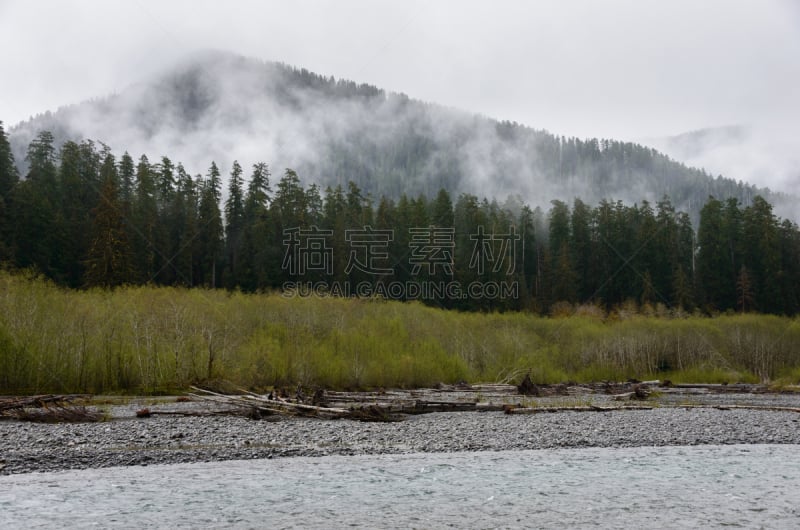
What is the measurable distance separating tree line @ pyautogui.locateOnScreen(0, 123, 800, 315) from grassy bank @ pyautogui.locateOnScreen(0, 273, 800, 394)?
1927 centimetres

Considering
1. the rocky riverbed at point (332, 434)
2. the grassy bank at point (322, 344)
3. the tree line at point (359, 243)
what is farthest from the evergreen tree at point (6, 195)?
the rocky riverbed at point (332, 434)

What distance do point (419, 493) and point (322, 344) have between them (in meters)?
19.2

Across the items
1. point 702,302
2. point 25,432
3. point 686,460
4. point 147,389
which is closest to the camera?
point 686,460

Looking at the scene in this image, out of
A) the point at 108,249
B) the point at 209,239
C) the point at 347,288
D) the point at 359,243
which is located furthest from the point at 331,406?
the point at 209,239

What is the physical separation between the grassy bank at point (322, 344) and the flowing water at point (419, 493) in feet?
39.4

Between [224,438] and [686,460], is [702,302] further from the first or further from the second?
[224,438]

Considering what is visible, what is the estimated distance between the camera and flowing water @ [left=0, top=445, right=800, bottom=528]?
24.7ft

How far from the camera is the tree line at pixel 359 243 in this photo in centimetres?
5034

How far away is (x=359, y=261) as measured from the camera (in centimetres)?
6075

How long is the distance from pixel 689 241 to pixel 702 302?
12.7m

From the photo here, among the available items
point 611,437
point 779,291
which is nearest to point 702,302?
point 779,291

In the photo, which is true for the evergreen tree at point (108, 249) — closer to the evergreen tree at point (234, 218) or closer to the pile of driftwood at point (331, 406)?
the evergreen tree at point (234, 218)

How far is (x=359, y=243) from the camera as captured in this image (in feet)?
205

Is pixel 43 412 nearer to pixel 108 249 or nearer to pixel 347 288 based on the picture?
pixel 108 249
